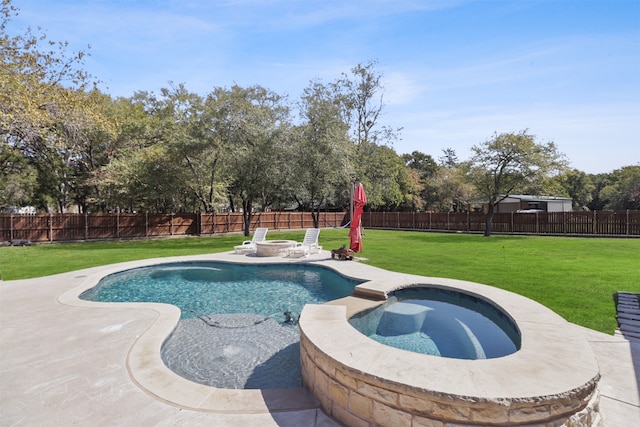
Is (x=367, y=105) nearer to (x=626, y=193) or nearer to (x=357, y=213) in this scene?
(x=357, y=213)

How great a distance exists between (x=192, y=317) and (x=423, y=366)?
4768 mm

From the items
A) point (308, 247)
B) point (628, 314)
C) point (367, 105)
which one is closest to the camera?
point (628, 314)

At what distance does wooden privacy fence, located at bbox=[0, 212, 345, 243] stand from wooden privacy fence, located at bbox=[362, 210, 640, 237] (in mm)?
12567

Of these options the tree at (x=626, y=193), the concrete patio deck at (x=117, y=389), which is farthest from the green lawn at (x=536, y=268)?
the tree at (x=626, y=193)

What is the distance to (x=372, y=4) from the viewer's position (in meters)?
8.86

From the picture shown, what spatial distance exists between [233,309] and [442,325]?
4.00m

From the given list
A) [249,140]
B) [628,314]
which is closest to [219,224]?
[249,140]

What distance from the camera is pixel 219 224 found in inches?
949

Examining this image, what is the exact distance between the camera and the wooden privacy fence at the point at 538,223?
19391 millimetres

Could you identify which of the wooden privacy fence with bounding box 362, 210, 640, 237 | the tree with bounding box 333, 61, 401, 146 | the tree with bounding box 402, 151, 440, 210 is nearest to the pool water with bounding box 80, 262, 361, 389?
the tree with bounding box 333, 61, 401, 146

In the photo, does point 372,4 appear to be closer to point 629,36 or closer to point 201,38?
point 201,38

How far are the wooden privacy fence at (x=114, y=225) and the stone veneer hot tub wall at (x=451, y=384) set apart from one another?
823 inches

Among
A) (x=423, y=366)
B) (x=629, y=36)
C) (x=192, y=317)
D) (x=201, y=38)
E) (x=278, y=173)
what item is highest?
(x=201, y=38)

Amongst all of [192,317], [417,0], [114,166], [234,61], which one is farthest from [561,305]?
[114,166]
